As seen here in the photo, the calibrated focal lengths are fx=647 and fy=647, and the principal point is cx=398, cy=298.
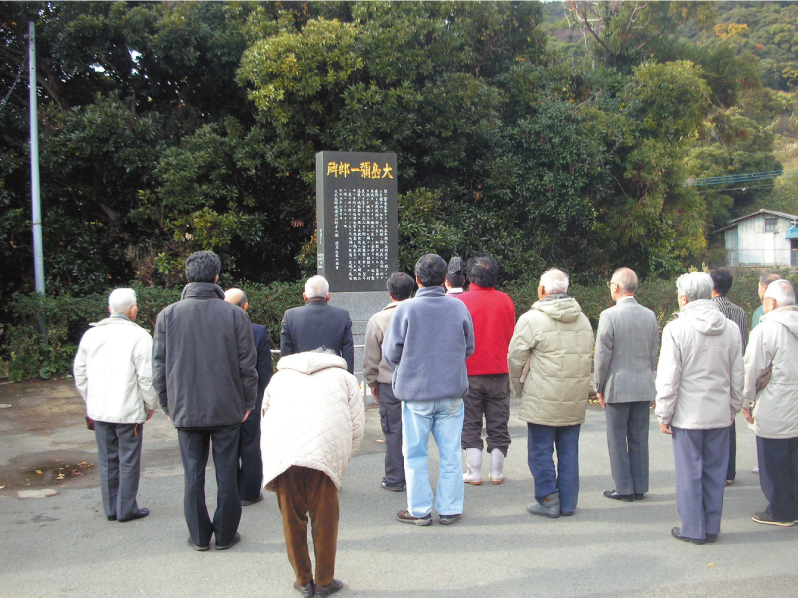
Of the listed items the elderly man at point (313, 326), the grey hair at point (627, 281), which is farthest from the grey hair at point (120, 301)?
the grey hair at point (627, 281)

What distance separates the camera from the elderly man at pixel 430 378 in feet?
14.2

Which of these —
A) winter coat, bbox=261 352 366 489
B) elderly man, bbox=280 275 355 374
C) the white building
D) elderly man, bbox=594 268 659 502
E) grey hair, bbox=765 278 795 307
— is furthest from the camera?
the white building

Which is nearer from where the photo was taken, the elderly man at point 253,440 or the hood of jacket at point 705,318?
the hood of jacket at point 705,318

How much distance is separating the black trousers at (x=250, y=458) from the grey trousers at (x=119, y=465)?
73cm

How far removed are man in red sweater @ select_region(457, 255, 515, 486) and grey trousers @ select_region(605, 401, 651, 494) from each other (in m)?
0.83

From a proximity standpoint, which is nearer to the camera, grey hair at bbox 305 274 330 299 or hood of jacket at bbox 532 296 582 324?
hood of jacket at bbox 532 296 582 324

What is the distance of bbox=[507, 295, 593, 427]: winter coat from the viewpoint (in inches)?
183

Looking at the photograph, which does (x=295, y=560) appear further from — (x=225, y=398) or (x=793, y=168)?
(x=793, y=168)

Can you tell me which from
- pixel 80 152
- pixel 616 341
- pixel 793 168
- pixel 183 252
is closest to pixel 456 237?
pixel 183 252

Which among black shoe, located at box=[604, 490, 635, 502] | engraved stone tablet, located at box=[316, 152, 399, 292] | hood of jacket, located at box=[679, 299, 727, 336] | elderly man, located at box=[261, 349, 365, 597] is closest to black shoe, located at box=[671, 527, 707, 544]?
black shoe, located at box=[604, 490, 635, 502]

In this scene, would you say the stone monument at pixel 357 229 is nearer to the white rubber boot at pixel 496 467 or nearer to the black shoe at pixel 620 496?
the white rubber boot at pixel 496 467

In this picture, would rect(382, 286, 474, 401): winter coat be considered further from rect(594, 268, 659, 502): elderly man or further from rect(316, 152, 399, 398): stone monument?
rect(316, 152, 399, 398): stone monument

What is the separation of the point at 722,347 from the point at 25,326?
9232mm

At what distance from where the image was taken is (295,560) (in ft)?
11.3
